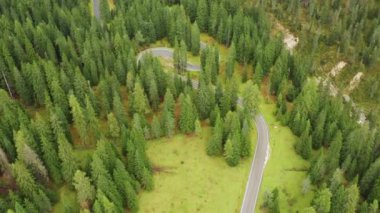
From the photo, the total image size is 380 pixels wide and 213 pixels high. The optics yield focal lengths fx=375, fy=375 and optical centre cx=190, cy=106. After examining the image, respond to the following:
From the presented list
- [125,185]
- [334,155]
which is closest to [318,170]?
[334,155]

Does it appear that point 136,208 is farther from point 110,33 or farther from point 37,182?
point 110,33

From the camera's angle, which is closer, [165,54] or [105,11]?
[165,54]

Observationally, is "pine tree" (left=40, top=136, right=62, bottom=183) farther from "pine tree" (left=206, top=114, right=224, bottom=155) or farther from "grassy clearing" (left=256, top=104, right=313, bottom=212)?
"grassy clearing" (left=256, top=104, right=313, bottom=212)

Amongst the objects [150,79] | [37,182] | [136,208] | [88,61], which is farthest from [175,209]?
[88,61]

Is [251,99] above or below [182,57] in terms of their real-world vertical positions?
below

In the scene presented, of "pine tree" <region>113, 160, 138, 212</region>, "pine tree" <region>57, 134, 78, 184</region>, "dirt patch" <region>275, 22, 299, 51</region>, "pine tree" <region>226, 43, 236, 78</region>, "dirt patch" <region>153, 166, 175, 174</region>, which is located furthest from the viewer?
"dirt patch" <region>275, 22, 299, 51</region>

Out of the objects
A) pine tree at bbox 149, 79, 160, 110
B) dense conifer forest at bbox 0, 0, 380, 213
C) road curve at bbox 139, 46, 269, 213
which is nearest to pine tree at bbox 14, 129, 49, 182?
dense conifer forest at bbox 0, 0, 380, 213

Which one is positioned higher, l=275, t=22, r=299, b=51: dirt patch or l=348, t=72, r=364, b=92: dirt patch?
l=275, t=22, r=299, b=51: dirt patch

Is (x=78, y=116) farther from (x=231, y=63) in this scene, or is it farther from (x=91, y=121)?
(x=231, y=63)

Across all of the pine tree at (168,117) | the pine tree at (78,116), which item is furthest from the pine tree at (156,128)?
the pine tree at (78,116)
